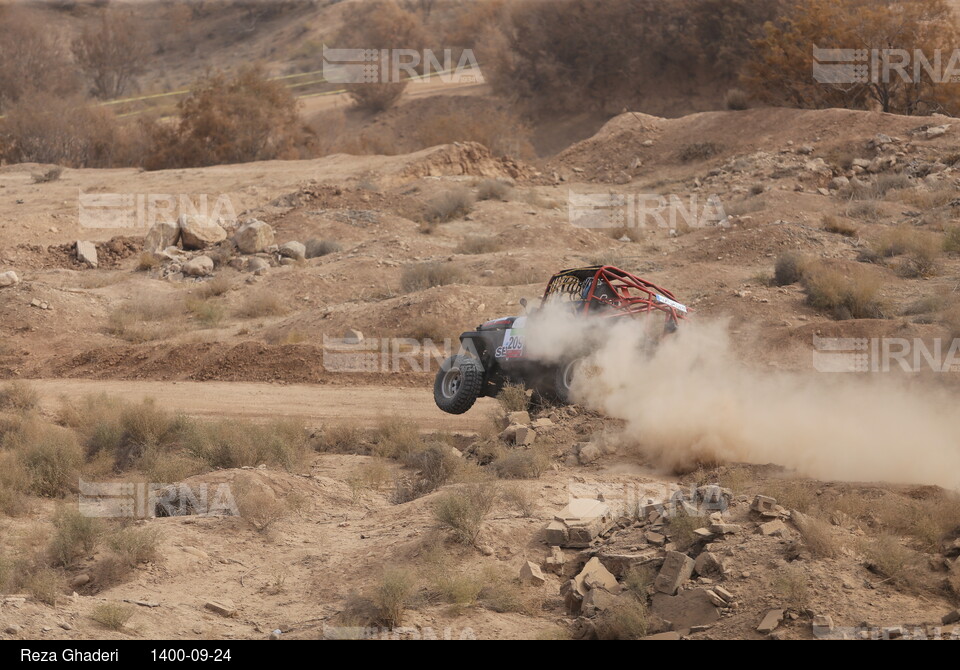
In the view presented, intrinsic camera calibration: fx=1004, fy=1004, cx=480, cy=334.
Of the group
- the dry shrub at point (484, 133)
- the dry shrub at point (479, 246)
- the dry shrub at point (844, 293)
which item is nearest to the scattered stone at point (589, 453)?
the dry shrub at point (844, 293)

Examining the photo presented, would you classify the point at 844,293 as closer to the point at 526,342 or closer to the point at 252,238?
the point at 526,342

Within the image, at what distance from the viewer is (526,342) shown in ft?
40.8

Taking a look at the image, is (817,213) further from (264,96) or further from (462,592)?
(264,96)

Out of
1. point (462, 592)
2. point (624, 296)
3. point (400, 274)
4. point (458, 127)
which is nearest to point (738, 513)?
point (462, 592)

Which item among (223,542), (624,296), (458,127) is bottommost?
(223,542)

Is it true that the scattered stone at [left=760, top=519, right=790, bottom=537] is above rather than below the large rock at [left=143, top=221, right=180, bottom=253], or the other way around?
below

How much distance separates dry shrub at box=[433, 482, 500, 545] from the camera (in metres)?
8.95

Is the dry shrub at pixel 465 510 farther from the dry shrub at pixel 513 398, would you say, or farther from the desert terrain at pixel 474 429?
the dry shrub at pixel 513 398

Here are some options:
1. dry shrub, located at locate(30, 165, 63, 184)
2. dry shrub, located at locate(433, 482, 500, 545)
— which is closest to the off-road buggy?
dry shrub, located at locate(433, 482, 500, 545)

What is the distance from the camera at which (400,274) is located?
2284 cm

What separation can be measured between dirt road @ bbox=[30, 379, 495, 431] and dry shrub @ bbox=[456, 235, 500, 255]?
849cm

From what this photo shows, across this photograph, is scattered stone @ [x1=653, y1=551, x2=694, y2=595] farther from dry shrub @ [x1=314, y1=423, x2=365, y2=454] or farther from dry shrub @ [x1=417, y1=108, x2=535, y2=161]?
dry shrub @ [x1=417, y1=108, x2=535, y2=161]

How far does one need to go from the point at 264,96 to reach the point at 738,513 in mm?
34266

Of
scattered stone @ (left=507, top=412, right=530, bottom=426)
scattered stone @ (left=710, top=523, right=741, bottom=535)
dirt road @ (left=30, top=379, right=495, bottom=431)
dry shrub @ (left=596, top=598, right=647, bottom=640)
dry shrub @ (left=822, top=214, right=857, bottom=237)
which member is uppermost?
dry shrub @ (left=822, top=214, right=857, bottom=237)
